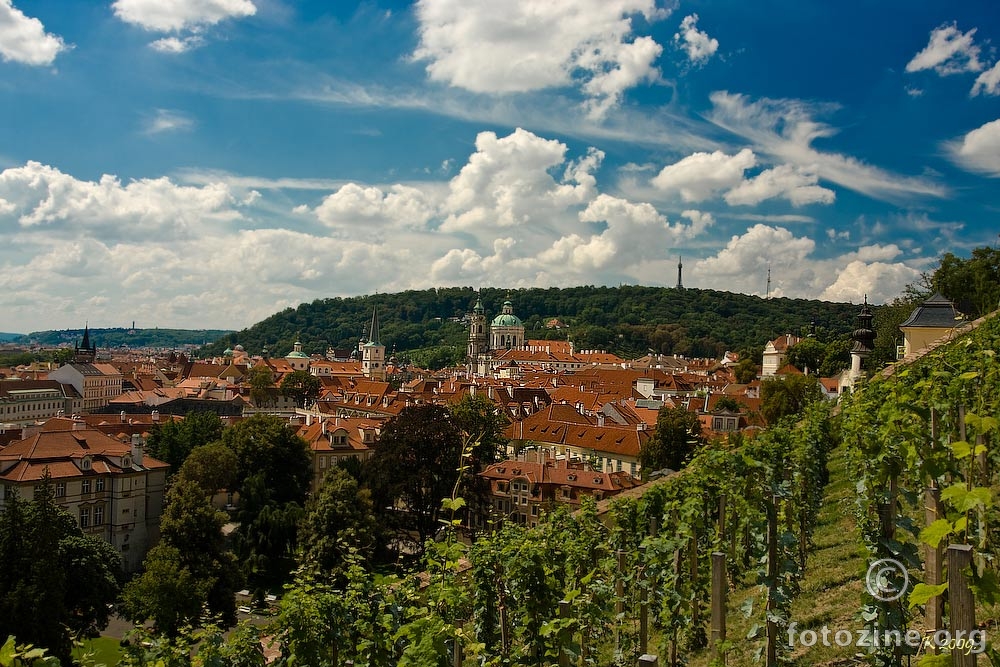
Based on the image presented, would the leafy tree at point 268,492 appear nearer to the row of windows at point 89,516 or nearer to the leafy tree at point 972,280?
the row of windows at point 89,516

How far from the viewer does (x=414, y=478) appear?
3241cm

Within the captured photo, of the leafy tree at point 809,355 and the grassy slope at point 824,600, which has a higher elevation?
the leafy tree at point 809,355

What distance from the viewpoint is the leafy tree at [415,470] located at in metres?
32.5

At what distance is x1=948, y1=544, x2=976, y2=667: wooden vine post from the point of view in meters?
3.12

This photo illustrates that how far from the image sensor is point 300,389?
8006 cm

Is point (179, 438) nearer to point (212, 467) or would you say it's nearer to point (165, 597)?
point (212, 467)

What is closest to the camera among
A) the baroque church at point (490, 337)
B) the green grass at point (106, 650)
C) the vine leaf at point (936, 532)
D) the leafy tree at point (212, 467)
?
the vine leaf at point (936, 532)

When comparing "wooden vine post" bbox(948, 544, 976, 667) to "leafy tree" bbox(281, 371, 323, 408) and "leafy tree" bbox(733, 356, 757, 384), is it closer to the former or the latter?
"leafy tree" bbox(733, 356, 757, 384)

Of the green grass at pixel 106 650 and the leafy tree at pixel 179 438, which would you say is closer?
the green grass at pixel 106 650

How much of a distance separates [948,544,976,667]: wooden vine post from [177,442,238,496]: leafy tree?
1428 inches

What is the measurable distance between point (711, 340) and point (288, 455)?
138936 millimetres

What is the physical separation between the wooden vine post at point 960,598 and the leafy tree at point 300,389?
263 ft

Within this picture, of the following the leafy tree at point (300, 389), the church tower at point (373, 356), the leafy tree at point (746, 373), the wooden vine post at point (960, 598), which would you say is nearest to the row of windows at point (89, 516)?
the wooden vine post at point (960, 598)

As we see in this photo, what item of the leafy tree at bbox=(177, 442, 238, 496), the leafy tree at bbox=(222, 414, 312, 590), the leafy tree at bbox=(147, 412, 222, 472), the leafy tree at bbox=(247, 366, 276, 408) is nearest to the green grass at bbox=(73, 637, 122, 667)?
the leafy tree at bbox=(222, 414, 312, 590)
